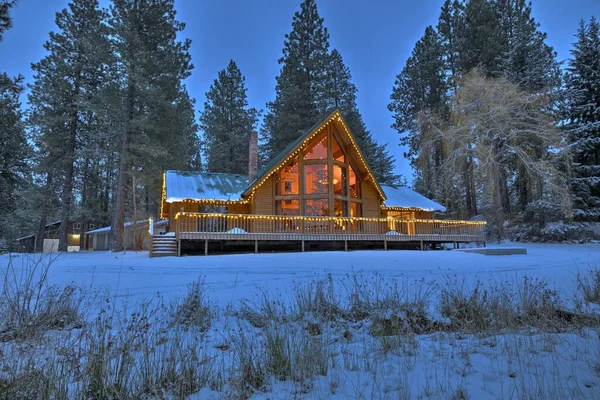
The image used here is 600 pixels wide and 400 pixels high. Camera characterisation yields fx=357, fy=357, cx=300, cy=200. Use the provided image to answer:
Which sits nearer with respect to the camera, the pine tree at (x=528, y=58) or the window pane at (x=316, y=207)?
the window pane at (x=316, y=207)

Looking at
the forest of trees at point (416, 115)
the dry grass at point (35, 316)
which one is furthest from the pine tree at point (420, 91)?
the dry grass at point (35, 316)

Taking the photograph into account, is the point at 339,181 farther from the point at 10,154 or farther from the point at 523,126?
the point at 10,154

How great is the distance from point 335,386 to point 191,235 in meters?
12.5

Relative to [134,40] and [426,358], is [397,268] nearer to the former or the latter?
[426,358]

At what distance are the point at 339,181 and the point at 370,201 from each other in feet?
8.31

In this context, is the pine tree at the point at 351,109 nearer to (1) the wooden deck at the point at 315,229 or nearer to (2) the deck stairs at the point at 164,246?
(1) the wooden deck at the point at 315,229

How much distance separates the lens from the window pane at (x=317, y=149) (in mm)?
19056

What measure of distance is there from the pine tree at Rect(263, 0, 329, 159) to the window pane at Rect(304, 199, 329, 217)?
1244 centimetres

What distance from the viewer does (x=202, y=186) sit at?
1925 centimetres

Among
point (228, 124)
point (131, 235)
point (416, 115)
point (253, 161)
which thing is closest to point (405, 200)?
point (416, 115)

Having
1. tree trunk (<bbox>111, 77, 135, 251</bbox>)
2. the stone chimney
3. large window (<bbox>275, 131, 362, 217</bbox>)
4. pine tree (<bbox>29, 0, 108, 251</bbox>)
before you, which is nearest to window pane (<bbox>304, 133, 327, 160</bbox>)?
large window (<bbox>275, 131, 362, 217</bbox>)

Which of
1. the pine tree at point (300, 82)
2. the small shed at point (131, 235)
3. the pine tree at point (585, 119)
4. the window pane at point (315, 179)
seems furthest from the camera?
the pine tree at point (300, 82)

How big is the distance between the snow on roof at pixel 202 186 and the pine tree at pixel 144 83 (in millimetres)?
2143

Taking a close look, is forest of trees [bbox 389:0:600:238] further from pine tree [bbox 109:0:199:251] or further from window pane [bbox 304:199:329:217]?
pine tree [bbox 109:0:199:251]
